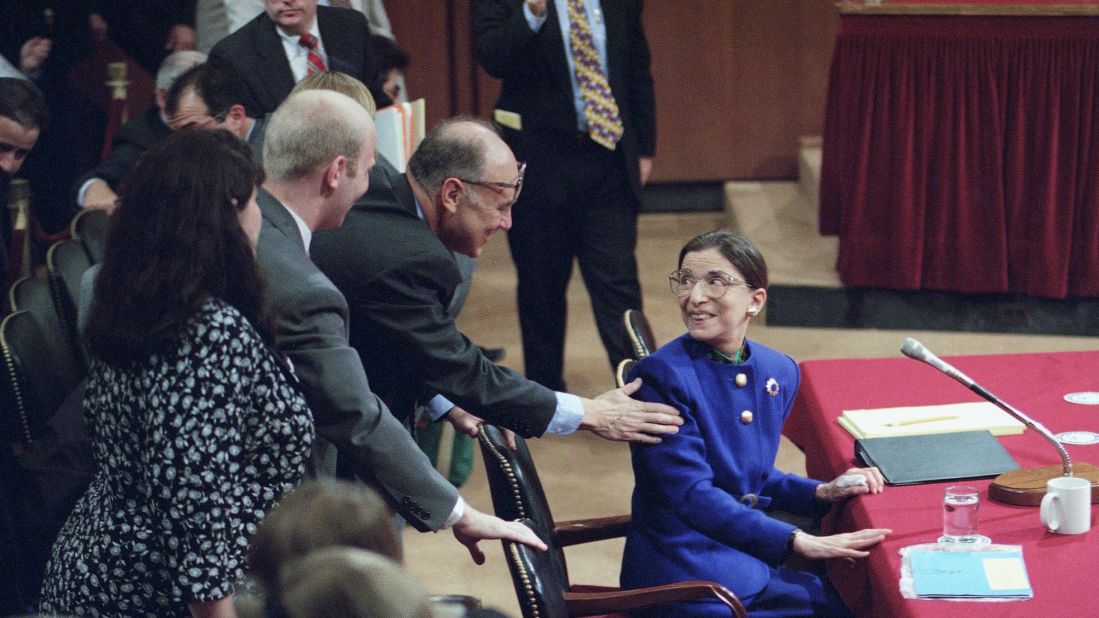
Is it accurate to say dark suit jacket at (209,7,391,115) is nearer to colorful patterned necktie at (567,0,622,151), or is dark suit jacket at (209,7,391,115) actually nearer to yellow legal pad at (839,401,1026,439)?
colorful patterned necktie at (567,0,622,151)

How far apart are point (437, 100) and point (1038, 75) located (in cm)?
373

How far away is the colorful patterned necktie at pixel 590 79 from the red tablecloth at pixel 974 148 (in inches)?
49.3

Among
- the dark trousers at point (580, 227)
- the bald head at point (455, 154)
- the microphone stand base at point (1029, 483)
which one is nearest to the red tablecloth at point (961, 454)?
the microphone stand base at point (1029, 483)

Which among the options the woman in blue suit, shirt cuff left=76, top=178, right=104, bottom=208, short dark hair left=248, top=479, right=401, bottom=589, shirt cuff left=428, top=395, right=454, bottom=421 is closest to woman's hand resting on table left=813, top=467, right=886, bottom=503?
the woman in blue suit

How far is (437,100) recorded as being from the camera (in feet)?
26.4

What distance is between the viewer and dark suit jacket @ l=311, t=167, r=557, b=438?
2.64 metres

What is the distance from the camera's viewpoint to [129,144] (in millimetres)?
4902

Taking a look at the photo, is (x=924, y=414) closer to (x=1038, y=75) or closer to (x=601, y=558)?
(x=601, y=558)

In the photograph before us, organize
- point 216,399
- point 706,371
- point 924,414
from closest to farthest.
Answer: point 216,399
point 706,371
point 924,414

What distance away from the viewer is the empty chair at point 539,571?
2180 mm

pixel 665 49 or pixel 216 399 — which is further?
pixel 665 49

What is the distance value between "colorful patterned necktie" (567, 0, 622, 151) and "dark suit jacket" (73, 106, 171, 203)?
4.82ft

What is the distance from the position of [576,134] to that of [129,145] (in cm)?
159

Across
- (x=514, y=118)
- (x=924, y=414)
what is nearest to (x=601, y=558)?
(x=924, y=414)
